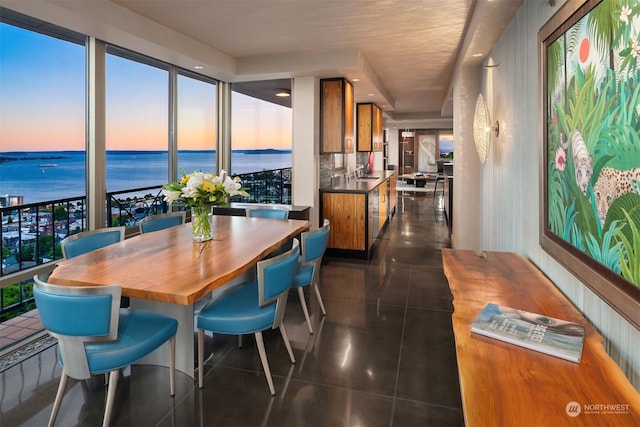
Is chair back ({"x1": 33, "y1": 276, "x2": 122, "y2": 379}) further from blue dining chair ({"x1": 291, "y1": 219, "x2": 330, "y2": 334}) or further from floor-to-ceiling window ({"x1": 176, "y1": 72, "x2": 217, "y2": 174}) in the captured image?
floor-to-ceiling window ({"x1": 176, "y1": 72, "x2": 217, "y2": 174})

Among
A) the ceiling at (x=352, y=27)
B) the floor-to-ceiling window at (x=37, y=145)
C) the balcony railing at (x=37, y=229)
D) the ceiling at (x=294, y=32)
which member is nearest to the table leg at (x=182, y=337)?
the balcony railing at (x=37, y=229)

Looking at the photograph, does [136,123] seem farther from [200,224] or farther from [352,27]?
[352,27]

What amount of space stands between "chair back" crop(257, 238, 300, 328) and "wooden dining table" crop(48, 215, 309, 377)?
0.14 metres

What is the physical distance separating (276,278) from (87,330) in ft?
3.15

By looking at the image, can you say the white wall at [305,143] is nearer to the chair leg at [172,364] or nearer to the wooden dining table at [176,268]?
the wooden dining table at [176,268]

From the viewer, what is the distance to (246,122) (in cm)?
571

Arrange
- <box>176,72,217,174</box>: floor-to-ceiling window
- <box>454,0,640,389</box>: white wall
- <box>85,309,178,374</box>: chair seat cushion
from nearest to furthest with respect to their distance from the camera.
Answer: <box>454,0,640,389</box>: white wall, <box>85,309,178,374</box>: chair seat cushion, <box>176,72,217,174</box>: floor-to-ceiling window

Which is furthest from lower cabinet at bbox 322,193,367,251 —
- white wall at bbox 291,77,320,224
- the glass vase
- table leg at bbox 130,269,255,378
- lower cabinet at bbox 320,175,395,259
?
table leg at bbox 130,269,255,378

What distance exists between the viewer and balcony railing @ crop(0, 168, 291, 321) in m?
2.99

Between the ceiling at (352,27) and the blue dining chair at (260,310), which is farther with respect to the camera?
the ceiling at (352,27)

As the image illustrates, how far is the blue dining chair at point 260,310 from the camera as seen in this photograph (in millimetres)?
2223

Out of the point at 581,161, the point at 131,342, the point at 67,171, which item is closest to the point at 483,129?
the point at 581,161

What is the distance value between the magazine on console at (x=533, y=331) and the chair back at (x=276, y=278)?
112cm

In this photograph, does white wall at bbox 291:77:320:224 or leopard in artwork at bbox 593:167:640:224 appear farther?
white wall at bbox 291:77:320:224
